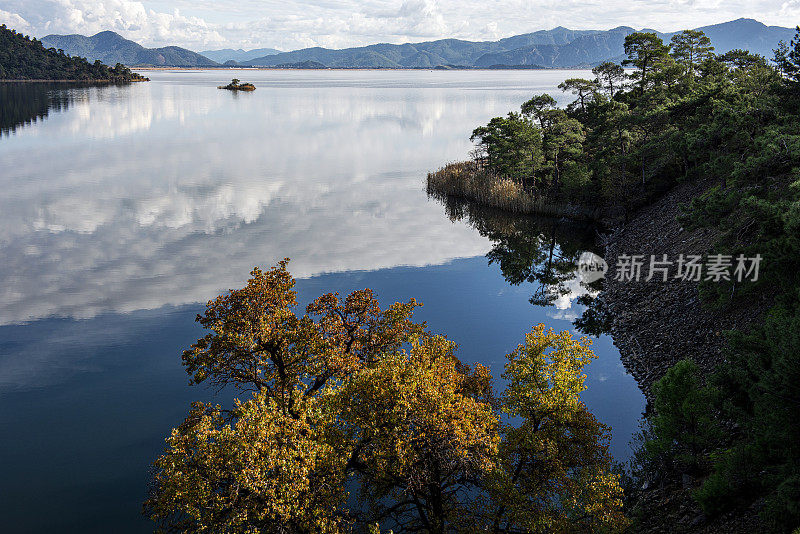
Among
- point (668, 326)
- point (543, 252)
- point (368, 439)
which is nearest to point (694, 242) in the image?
point (668, 326)

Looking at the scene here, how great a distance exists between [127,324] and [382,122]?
299 feet

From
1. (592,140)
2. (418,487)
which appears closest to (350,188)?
(592,140)

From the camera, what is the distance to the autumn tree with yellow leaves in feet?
37.5

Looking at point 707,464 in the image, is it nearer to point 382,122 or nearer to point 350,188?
point 350,188

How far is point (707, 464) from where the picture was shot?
51.3ft

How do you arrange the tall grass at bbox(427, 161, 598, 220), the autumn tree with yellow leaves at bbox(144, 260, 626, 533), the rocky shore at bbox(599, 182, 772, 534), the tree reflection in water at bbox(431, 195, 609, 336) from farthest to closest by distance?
the tall grass at bbox(427, 161, 598, 220)
the tree reflection in water at bbox(431, 195, 609, 336)
the rocky shore at bbox(599, 182, 772, 534)
the autumn tree with yellow leaves at bbox(144, 260, 626, 533)

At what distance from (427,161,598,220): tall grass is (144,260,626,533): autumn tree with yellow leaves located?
36.3m

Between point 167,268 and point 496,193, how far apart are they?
31.6 metres

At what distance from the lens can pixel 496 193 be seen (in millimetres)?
52281

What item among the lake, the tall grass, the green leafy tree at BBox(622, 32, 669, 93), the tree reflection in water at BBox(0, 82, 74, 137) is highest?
the green leafy tree at BBox(622, 32, 669, 93)

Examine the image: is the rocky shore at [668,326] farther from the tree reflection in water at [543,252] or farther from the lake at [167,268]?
the lake at [167,268]

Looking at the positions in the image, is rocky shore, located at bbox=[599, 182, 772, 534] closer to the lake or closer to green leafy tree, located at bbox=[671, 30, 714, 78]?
the lake

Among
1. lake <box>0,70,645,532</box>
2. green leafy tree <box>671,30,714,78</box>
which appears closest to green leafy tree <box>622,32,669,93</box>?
green leafy tree <box>671,30,714,78</box>

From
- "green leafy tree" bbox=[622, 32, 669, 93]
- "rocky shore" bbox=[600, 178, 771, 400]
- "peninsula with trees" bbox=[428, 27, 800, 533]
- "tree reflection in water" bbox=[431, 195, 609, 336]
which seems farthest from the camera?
"green leafy tree" bbox=[622, 32, 669, 93]
